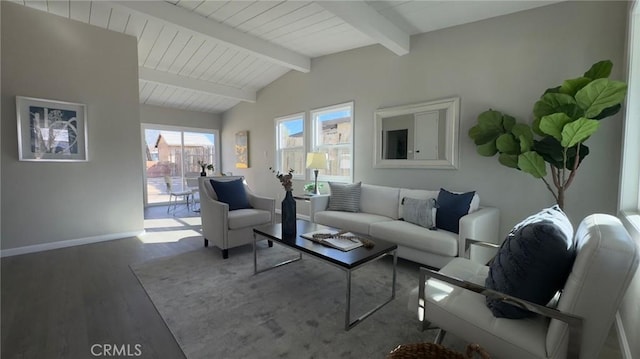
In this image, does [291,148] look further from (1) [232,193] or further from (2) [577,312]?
(2) [577,312]

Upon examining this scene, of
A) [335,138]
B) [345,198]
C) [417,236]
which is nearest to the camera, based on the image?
[417,236]

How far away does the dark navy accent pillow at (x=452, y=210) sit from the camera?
8.79 feet

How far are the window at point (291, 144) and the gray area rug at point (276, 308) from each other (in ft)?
8.78

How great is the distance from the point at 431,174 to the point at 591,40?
75.0 inches

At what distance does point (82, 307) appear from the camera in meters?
2.02

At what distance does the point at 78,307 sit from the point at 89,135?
8.35 feet

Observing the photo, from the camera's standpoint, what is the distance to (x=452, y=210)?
2727 mm

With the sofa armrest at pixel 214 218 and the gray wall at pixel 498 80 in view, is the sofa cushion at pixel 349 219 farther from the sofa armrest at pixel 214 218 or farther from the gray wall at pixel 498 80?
the sofa armrest at pixel 214 218

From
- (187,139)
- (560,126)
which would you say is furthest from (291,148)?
(560,126)

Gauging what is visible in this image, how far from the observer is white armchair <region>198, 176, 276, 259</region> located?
308 centimetres

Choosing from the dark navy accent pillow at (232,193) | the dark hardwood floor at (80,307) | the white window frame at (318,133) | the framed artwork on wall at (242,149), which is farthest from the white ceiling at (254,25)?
the dark hardwood floor at (80,307)

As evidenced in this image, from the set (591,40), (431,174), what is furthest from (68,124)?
(591,40)

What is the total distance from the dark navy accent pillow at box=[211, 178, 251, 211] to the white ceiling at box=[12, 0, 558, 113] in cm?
191

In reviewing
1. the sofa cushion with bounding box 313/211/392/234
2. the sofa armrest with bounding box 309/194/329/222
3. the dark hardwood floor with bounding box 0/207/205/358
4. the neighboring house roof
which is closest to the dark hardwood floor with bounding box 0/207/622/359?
the dark hardwood floor with bounding box 0/207/205/358
